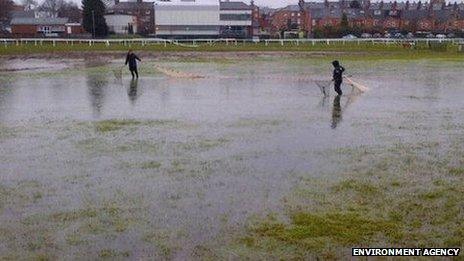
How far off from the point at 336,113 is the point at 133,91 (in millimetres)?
10185

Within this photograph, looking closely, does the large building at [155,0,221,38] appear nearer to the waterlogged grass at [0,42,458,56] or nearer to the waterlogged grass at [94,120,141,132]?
the waterlogged grass at [0,42,458,56]

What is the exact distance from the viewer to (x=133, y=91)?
24.2m

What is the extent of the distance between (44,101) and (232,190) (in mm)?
13786

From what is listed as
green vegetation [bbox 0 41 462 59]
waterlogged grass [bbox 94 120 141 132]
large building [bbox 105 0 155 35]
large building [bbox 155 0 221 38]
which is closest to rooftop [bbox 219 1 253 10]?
large building [bbox 155 0 221 38]

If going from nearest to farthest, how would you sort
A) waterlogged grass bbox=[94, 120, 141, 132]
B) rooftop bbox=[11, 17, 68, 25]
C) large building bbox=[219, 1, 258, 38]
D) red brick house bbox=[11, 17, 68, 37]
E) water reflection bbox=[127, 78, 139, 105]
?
waterlogged grass bbox=[94, 120, 141, 132]
water reflection bbox=[127, 78, 139, 105]
large building bbox=[219, 1, 258, 38]
red brick house bbox=[11, 17, 68, 37]
rooftop bbox=[11, 17, 68, 25]

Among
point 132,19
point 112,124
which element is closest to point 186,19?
point 132,19

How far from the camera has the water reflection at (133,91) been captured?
2161 centimetres

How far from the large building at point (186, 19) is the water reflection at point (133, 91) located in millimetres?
73541

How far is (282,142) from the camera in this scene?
13.5 meters

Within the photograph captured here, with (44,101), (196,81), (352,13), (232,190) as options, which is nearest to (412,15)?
(352,13)

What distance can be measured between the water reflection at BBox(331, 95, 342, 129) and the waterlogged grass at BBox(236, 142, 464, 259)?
4389mm

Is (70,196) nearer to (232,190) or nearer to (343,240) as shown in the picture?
(232,190)

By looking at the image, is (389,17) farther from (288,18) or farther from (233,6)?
(233,6)

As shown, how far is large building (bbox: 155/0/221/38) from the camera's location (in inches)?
4006
